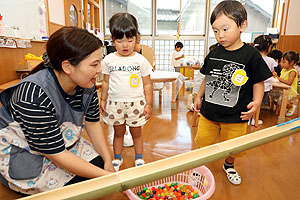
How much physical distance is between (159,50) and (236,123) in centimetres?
648

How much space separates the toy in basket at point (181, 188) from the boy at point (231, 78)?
0.85 ft

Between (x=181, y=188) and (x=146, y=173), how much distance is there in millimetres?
966

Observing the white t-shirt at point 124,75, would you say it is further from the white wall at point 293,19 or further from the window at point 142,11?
the white wall at point 293,19

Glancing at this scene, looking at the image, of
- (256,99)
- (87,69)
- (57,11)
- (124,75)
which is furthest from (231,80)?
(57,11)

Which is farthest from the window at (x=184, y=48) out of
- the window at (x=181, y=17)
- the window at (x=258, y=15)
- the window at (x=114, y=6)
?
the window at (x=114, y=6)

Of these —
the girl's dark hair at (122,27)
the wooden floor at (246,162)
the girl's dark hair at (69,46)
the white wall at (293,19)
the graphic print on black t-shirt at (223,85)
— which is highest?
the white wall at (293,19)

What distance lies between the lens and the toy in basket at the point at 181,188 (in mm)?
1251

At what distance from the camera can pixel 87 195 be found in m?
0.44

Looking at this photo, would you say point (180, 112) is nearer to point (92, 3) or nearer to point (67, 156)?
point (67, 156)

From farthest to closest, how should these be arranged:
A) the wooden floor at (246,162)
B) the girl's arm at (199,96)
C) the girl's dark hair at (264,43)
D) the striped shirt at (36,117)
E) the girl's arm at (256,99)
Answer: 1. the girl's dark hair at (264,43)
2. the girl's arm at (199,96)
3. the wooden floor at (246,162)
4. the girl's arm at (256,99)
5. the striped shirt at (36,117)

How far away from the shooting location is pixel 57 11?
3.69 m

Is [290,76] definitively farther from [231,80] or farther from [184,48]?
[184,48]

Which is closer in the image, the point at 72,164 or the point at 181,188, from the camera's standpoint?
the point at 72,164

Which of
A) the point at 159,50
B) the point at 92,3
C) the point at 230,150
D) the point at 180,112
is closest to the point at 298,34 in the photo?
the point at 159,50
